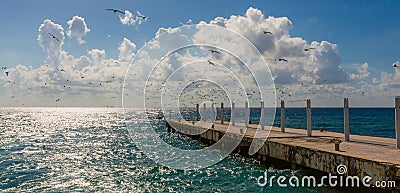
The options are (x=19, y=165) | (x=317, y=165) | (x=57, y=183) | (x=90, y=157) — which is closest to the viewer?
(x=317, y=165)

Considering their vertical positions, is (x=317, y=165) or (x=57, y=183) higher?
(x=317, y=165)

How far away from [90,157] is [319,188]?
2154 centimetres

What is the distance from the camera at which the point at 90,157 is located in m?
32.4

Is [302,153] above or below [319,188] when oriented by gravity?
above

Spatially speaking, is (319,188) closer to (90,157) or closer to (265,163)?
(265,163)

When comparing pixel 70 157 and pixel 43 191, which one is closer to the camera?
pixel 43 191

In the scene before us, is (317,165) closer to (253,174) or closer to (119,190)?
(253,174)

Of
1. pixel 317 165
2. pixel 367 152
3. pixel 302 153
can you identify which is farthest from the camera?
pixel 302 153

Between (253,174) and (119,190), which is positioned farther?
(253,174)

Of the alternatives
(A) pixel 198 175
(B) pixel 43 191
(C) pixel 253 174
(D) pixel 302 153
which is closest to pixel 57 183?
(B) pixel 43 191

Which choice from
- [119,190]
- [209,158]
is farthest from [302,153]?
[209,158]

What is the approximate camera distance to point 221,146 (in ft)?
107

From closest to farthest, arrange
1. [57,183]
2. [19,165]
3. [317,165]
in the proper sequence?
[317,165] < [57,183] < [19,165]

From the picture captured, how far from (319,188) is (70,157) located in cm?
2290
